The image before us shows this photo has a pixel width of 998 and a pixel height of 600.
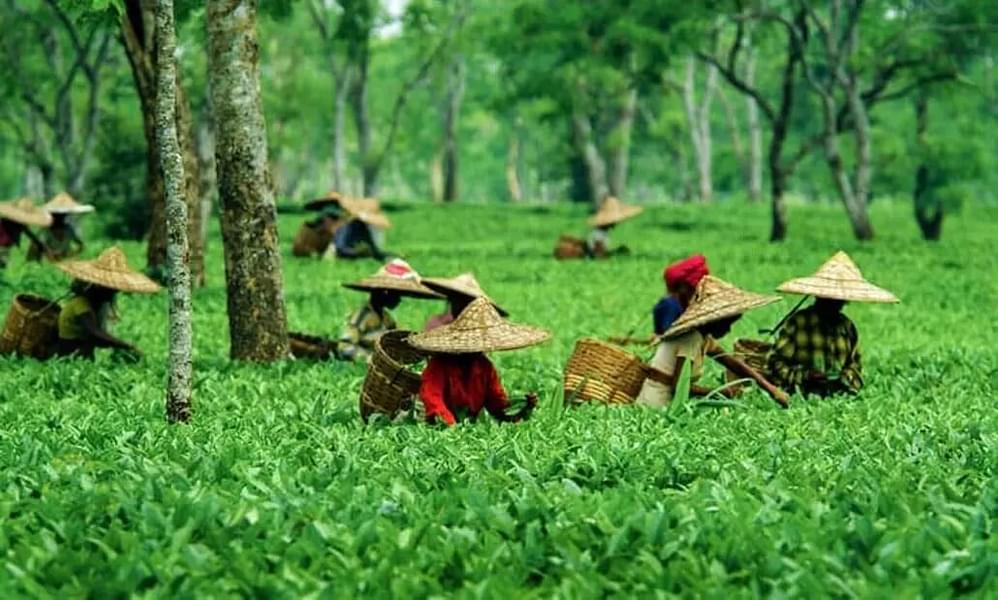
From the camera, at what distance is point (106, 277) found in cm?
1215

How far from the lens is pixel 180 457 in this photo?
25.3 feet

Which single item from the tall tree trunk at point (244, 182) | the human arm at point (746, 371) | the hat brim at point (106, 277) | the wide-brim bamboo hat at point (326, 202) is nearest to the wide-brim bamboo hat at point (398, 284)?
the tall tree trunk at point (244, 182)

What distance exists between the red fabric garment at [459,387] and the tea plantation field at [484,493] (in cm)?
20

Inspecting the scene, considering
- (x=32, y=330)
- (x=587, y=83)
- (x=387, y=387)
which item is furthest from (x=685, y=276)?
(x=587, y=83)

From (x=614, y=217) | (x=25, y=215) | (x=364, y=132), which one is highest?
(x=364, y=132)

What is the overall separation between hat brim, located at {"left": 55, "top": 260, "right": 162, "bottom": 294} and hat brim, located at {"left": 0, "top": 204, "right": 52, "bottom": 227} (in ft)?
31.6

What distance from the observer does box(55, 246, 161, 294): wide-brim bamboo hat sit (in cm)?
1206

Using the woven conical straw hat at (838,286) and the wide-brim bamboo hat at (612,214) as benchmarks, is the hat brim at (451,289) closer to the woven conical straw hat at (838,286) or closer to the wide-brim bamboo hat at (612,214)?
the woven conical straw hat at (838,286)

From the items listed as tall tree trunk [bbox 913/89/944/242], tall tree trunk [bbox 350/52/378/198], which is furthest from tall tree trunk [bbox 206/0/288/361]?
tall tree trunk [bbox 350/52/378/198]

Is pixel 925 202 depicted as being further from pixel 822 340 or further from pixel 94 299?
pixel 94 299

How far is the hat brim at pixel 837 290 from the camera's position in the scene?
10.6 meters

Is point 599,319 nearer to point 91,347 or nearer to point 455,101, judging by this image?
point 91,347

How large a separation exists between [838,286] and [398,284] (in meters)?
3.72

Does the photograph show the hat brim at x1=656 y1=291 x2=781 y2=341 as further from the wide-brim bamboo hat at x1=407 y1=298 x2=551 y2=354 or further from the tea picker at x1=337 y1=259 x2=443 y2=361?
the tea picker at x1=337 y1=259 x2=443 y2=361
